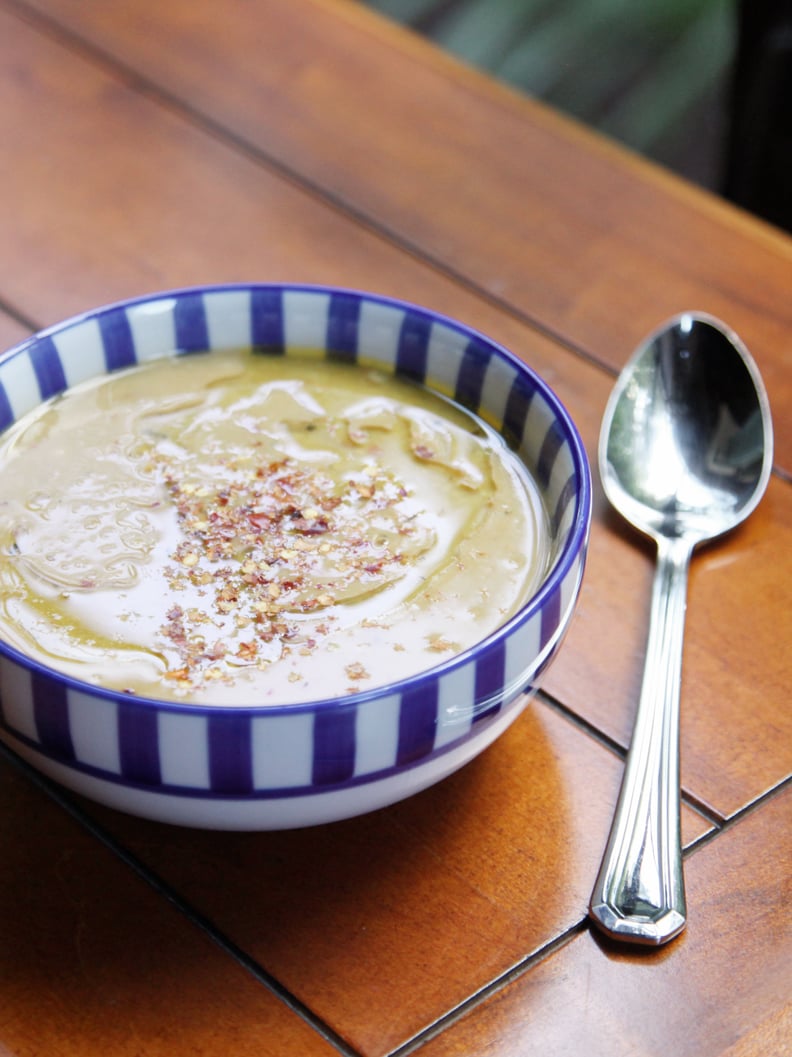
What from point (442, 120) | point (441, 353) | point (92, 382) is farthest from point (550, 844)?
point (442, 120)

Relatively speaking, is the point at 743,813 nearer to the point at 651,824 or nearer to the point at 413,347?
the point at 651,824

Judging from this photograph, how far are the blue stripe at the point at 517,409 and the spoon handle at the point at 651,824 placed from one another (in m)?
0.16

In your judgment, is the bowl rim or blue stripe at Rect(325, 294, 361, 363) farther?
blue stripe at Rect(325, 294, 361, 363)

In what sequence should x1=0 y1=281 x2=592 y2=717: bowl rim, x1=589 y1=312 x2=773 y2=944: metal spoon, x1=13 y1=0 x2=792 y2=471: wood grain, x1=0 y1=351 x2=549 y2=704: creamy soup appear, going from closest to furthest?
x1=0 y1=281 x2=592 y2=717: bowl rim
x1=0 y1=351 x2=549 y2=704: creamy soup
x1=589 y1=312 x2=773 y2=944: metal spoon
x1=13 y1=0 x2=792 y2=471: wood grain

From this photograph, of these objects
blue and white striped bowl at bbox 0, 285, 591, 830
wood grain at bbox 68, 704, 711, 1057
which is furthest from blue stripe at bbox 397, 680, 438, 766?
wood grain at bbox 68, 704, 711, 1057

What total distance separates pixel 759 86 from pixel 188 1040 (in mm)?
1731

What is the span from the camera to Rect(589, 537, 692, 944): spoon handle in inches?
28.6

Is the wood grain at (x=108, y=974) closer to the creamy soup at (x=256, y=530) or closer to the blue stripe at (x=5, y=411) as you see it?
the creamy soup at (x=256, y=530)

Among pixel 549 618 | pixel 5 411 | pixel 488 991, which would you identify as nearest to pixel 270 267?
pixel 5 411

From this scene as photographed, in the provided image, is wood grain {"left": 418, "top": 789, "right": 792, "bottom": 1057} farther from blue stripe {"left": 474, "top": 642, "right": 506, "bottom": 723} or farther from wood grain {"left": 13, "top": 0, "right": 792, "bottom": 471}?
wood grain {"left": 13, "top": 0, "right": 792, "bottom": 471}

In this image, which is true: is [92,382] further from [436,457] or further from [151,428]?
[436,457]

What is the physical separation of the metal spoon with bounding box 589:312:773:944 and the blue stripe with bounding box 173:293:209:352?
31 centimetres

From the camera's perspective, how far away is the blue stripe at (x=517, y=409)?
882mm

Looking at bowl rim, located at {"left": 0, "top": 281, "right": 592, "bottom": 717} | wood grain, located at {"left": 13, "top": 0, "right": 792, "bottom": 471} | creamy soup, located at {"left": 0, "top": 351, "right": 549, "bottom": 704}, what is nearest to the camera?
bowl rim, located at {"left": 0, "top": 281, "right": 592, "bottom": 717}
